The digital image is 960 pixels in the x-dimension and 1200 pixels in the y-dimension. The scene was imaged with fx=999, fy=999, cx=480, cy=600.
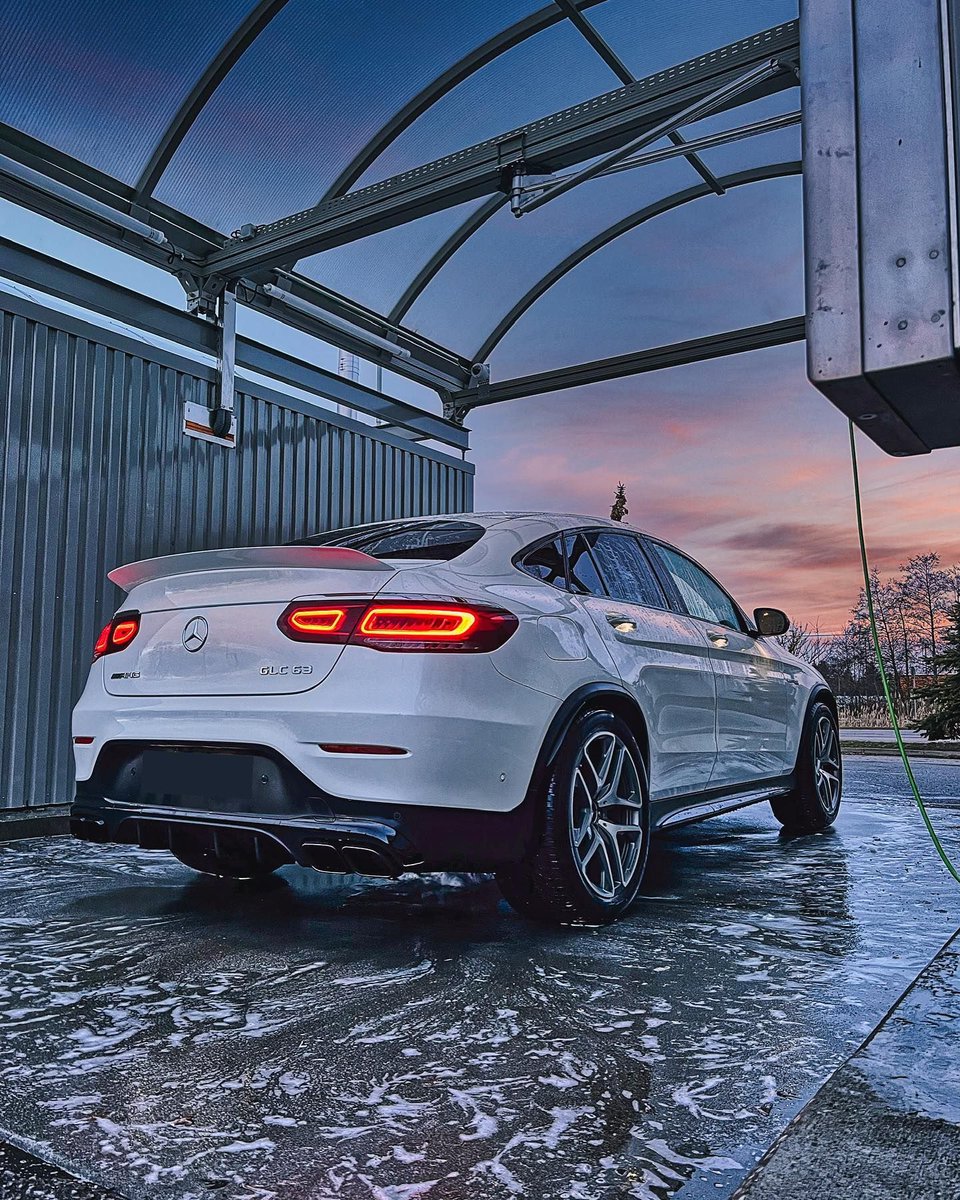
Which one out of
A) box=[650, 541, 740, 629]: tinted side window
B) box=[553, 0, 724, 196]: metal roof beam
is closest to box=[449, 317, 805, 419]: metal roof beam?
box=[553, 0, 724, 196]: metal roof beam

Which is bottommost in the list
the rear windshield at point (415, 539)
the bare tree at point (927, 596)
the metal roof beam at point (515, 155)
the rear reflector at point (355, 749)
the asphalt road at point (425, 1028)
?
A: the asphalt road at point (425, 1028)

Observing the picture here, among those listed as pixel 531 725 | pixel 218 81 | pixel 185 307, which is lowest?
pixel 531 725

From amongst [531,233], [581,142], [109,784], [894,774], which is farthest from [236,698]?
[894,774]

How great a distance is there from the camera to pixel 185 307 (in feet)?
23.7

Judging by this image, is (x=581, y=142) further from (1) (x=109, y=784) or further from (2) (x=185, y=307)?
(1) (x=109, y=784)

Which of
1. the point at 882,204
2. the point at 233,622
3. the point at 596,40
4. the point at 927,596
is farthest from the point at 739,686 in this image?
the point at 927,596

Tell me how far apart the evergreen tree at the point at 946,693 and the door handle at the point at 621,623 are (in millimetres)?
11705

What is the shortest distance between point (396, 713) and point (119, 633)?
127 centimetres

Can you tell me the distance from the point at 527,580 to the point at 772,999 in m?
1.51

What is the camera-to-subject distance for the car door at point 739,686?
4.62 meters

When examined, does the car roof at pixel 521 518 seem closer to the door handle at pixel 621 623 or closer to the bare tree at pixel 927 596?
the door handle at pixel 621 623

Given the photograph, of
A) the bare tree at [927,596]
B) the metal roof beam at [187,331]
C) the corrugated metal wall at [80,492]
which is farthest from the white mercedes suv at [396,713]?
the bare tree at [927,596]

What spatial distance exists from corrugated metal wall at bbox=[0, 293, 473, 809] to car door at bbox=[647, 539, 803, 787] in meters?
3.63

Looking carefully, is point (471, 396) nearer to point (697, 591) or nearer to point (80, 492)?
point (80, 492)
